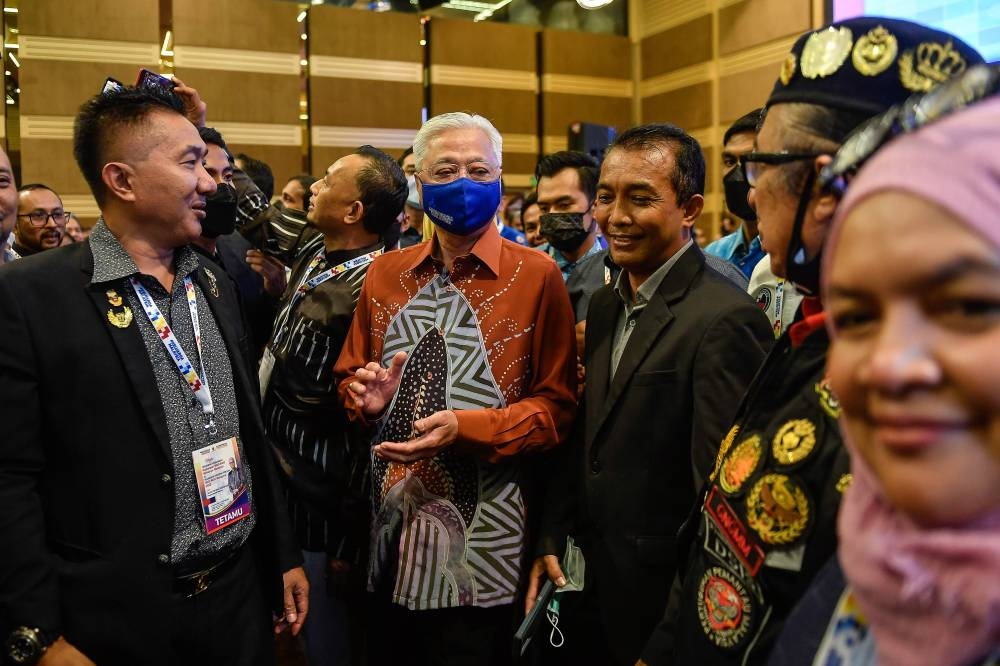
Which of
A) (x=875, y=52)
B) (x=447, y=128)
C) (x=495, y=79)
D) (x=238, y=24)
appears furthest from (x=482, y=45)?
(x=875, y=52)

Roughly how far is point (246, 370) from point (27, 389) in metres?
0.50

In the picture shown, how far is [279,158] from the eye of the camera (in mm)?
7246

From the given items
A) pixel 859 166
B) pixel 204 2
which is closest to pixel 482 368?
pixel 859 166

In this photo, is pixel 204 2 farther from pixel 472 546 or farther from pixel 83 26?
pixel 472 546

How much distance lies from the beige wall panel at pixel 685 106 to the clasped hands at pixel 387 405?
689 cm

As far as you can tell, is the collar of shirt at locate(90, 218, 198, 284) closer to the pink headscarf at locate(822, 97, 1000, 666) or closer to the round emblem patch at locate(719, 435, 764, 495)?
the round emblem patch at locate(719, 435, 764, 495)

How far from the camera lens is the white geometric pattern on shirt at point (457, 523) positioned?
1.89 meters

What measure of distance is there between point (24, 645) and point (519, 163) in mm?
7278

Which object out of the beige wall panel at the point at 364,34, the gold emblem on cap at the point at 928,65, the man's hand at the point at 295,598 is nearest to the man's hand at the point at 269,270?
the man's hand at the point at 295,598

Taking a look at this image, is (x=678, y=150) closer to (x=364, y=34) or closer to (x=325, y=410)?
(x=325, y=410)

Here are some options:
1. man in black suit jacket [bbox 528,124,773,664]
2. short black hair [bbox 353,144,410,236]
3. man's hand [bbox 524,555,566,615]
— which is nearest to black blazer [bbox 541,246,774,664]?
man in black suit jacket [bbox 528,124,773,664]

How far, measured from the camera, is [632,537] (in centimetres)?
165

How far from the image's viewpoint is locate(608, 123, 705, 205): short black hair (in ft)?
6.09

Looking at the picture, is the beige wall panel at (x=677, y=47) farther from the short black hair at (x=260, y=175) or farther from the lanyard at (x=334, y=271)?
the lanyard at (x=334, y=271)
